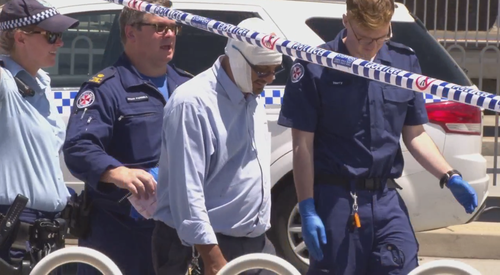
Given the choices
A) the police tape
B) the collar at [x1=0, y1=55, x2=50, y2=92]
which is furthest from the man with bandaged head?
the collar at [x1=0, y1=55, x2=50, y2=92]

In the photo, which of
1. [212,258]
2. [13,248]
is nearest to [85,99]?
[13,248]

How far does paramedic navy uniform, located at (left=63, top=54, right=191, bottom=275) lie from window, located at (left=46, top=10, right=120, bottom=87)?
2631mm

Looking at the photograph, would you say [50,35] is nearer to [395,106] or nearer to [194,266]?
[194,266]

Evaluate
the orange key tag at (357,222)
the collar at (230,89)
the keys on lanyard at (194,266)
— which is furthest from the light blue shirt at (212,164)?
the orange key tag at (357,222)

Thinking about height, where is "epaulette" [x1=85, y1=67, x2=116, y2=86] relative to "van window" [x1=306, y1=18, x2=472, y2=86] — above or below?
above

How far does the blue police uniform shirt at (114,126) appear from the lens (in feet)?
12.4

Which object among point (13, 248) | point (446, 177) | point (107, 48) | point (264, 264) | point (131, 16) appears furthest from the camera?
point (107, 48)

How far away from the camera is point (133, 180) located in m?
3.60

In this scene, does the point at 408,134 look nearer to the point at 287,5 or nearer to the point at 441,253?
the point at 287,5

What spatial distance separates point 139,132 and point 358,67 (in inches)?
41.5

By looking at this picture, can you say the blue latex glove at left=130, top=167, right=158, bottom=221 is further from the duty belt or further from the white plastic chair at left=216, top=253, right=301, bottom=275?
the white plastic chair at left=216, top=253, right=301, bottom=275

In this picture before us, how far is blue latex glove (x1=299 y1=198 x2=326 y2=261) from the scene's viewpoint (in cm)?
373

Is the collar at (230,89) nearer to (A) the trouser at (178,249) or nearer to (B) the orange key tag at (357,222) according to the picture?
(A) the trouser at (178,249)

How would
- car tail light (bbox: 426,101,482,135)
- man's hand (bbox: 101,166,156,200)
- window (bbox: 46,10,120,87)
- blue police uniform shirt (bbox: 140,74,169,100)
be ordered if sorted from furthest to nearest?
window (bbox: 46,10,120,87) < car tail light (bbox: 426,101,482,135) < blue police uniform shirt (bbox: 140,74,169,100) < man's hand (bbox: 101,166,156,200)
